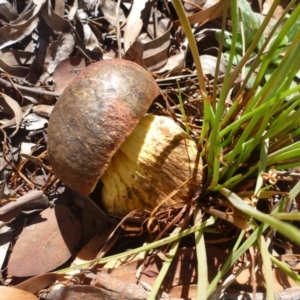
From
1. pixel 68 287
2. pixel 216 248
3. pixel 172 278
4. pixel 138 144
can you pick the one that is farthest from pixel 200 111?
pixel 68 287

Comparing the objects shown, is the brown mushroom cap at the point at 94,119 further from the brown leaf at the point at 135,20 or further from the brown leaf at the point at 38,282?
the brown leaf at the point at 135,20

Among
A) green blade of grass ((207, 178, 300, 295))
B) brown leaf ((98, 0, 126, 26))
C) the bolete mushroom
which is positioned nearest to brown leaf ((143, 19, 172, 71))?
brown leaf ((98, 0, 126, 26))

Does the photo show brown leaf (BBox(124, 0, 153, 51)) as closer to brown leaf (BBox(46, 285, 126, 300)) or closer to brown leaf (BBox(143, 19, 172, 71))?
brown leaf (BBox(143, 19, 172, 71))

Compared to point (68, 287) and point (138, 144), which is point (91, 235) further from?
point (138, 144)

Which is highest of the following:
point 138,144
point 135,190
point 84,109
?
point 84,109

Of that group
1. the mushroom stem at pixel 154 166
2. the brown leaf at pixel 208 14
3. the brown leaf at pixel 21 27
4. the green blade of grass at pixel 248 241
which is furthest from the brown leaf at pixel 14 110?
the green blade of grass at pixel 248 241

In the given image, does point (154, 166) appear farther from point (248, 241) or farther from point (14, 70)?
point (14, 70)
